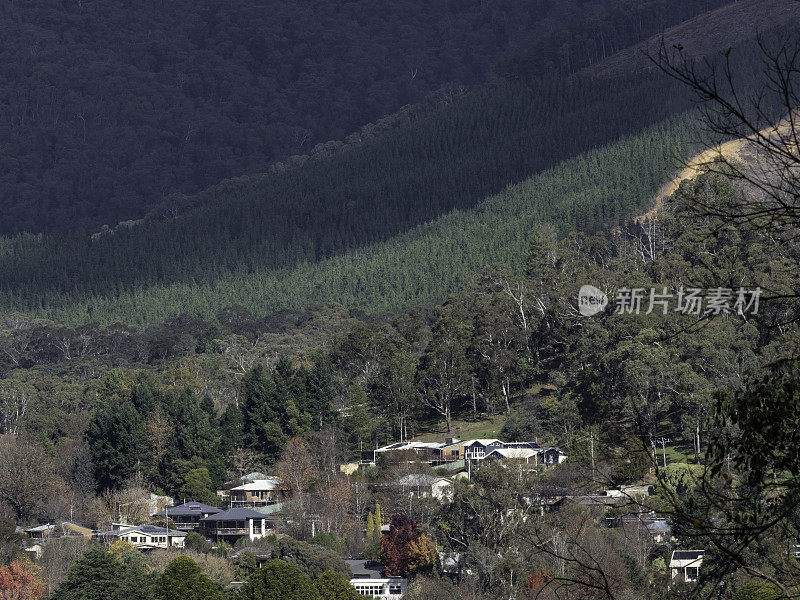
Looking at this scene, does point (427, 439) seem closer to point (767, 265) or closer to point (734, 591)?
point (767, 265)

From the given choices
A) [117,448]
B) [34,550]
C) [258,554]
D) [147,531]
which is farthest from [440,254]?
A: [258,554]

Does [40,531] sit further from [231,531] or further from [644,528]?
[644,528]

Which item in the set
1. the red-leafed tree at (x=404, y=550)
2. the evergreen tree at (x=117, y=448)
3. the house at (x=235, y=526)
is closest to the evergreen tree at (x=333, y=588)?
the red-leafed tree at (x=404, y=550)

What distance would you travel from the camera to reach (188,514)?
7875 centimetres

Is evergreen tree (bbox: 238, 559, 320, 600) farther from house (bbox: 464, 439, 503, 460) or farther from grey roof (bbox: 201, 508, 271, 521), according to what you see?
house (bbox: 464, 439, 503, 460)

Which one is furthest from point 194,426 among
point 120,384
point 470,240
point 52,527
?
point 470,240

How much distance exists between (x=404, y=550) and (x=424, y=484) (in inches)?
384

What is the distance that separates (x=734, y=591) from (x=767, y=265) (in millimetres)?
36748

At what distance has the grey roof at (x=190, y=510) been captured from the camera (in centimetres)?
7886

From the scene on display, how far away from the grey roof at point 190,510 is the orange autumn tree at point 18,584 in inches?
503

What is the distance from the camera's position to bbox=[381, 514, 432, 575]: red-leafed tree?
64.9m

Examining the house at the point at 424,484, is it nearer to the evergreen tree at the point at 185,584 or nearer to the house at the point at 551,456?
the house at the point at 551,456

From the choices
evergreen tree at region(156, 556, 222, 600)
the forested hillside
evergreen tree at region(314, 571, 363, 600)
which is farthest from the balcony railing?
the forested hillside

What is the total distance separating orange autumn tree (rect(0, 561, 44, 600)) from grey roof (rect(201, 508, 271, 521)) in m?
12.8
